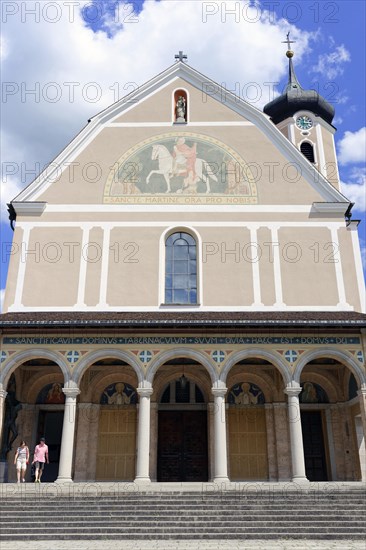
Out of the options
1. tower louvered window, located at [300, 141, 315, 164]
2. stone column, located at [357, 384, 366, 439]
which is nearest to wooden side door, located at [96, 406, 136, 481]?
stone column, located at [357, 384, 366, 439]

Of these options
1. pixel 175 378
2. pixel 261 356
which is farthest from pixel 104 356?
pixel 261 356

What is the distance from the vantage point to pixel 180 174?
20.8m

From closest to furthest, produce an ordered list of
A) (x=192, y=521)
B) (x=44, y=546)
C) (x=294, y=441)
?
(x=44, y=546) < (x=192, y=521) < (x=294, y=441)

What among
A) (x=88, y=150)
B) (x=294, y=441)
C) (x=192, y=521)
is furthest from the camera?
(x=88, y=150)

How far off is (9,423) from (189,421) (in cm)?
600

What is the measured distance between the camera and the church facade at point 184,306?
16875 mm

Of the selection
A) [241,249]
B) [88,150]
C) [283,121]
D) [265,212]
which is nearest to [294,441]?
[241,249]

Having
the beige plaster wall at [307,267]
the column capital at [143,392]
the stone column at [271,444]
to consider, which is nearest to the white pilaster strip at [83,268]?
the column capital at [143,392]

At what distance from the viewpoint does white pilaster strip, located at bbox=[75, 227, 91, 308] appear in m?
19.0

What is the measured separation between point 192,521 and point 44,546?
320 centimetres

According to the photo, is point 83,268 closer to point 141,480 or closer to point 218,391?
point 218,391

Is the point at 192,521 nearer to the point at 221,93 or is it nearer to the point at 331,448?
the point at 331,448

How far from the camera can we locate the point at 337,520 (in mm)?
12203

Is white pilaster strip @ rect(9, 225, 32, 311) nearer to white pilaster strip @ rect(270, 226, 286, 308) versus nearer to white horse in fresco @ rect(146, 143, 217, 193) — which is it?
white horse in fresco @ rect(146, 143, 217, 193)
